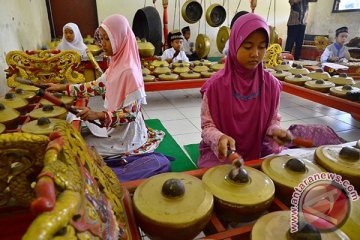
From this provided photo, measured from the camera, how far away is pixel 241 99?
128 centimetres

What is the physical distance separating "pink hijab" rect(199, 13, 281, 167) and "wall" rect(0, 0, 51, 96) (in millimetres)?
2104

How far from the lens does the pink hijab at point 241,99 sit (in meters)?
1.27

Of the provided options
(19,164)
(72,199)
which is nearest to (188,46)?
(19,164)

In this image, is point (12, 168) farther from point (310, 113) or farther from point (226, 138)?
point (310, 113)

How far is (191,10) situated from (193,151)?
415 centimetres

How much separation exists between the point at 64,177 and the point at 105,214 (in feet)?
0.52

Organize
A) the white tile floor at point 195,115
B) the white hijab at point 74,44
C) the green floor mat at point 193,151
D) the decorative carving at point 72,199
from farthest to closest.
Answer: the white hijab at point 74,44 → the white tile floor at point 195,115 → the green floor mat at point 193,151 → the decorative carving at point 72,199

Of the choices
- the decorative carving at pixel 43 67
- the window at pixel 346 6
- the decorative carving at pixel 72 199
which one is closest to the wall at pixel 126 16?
the window at pixel 346 6

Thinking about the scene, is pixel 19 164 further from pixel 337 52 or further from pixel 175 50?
pixel 337 52

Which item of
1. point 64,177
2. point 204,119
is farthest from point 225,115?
point 64,177

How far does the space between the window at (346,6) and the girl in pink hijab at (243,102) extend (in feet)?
24.9

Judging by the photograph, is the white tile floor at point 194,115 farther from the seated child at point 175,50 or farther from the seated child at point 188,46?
the seated child at point 188,46

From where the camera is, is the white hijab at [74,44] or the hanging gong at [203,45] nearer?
the white hijab at [74,44]

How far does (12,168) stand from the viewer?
64 centimetres
